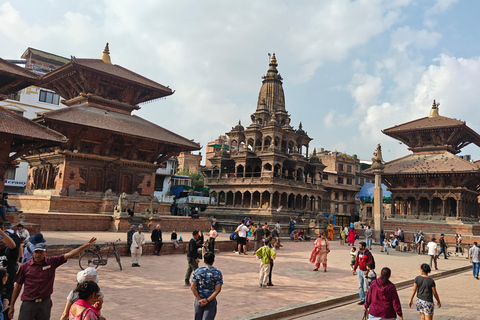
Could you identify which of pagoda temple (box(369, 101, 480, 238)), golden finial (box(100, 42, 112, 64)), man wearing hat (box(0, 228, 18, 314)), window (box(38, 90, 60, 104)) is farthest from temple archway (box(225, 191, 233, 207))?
man wearing hat (box(0, 228, 18, 314))

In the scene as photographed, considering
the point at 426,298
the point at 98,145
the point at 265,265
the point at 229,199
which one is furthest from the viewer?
the point at 229,199

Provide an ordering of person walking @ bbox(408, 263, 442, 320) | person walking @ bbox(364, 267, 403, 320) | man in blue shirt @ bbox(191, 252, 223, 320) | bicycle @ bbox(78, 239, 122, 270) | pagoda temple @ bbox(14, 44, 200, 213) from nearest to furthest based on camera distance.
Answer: man in blue shirt @ bbox(191, 252, 223, 320) < person walking @ bbox(364, 267, 403, 320) < person walking @ bbox(408, 263, 442, 320) < bicycle @ bbox(78, 239, 122, 270) < pagoda temple @ bbox(14, 44, 200, 213)

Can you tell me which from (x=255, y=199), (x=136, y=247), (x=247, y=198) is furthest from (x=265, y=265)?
(x=247, y=198)

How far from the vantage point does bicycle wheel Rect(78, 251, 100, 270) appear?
1191cm

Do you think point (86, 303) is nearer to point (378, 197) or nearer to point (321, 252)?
point (321, 252)

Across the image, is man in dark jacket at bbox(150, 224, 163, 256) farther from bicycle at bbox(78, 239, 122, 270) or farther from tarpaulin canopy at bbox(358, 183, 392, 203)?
tarpaulin canopy at bbox(358, 183, 392, 203)

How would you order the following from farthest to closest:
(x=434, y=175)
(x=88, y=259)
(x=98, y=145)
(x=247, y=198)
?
(x=247, y=198), (x=434, y=175), (x=98, y=145), (x=88, y=259)

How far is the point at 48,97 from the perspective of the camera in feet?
171

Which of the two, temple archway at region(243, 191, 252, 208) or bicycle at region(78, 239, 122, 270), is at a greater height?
temple archway at region(243, 191, 252, 208)

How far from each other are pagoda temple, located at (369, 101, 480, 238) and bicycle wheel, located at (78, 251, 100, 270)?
1349 inches

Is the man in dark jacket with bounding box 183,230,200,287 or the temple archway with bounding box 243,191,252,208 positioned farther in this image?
the temple archway with bounding box 243,191,252,208

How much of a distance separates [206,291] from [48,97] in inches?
2131

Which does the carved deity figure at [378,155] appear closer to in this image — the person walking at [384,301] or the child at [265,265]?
the child at [265,265]

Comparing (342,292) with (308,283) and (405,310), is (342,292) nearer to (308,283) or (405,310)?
(308,283)
